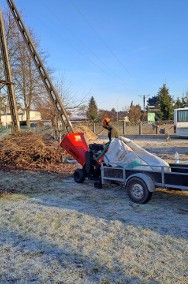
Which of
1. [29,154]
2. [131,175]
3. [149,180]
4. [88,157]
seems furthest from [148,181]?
[29,154]

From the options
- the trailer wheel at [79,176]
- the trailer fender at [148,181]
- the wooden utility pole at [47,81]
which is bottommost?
the trailer wheel at [79,176]

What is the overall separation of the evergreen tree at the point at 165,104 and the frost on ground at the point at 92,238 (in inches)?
1817

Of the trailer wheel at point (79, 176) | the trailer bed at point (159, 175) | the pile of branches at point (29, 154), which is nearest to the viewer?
the trailer bed at point (159, 175)

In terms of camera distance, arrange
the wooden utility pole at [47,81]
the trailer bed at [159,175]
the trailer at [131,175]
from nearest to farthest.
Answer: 1. the trailer bed at [159,175]
2. the trailer at [131,175]
3. the wooden utility pole at [47,81]

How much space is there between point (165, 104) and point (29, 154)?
140 feet

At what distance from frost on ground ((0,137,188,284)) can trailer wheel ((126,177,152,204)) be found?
17 cm

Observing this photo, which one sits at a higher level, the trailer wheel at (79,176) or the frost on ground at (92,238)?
the trailer wheel at (79,176)

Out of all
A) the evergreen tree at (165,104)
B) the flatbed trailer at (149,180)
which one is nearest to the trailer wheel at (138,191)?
the flatbed trailer at (149,180)

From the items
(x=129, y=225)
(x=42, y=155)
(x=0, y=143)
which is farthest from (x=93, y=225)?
(x=0, y=143)

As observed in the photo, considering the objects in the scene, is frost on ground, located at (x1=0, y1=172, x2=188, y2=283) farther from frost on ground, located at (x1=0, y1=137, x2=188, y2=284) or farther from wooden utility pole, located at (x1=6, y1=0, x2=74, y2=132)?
wooden utility pole, located at (x1=6, y1=0, x2=74, y2=132)

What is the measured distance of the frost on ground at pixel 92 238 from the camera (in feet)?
11.3

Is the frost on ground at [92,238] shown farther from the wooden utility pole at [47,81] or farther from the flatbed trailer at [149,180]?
the wooden utility pole at [47,81]

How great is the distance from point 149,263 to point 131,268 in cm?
25

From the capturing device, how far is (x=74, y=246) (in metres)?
4.17
